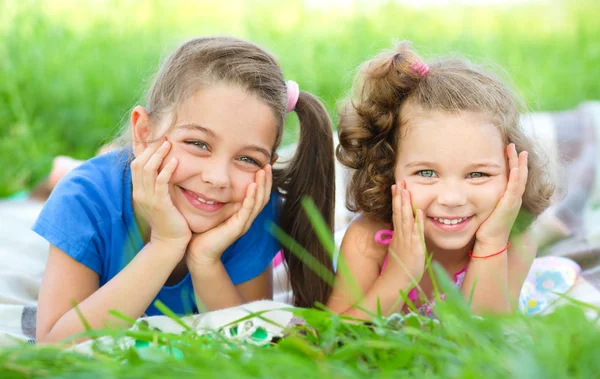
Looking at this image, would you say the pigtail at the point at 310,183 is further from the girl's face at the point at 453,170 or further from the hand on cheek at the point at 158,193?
the hand on cheek at the point at 158,193

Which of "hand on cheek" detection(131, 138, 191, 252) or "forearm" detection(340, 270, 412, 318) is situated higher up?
"hand on cheek" detection(131, 138, 191, 252)

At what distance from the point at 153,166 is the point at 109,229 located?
1.07 ft

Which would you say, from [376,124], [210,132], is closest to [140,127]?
[210,132]

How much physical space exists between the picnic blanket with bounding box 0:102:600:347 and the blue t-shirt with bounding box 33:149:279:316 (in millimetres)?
231

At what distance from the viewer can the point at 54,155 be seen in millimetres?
4469

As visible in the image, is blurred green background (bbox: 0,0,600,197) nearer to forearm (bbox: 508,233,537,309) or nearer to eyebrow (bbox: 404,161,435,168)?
forearm (bbox: 508,233,537,309)

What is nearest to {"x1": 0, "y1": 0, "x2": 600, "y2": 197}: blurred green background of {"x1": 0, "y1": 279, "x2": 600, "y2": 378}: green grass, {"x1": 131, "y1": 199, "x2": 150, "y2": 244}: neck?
{"x1": 131, "y1": 199, "x2": 150, "y2": 244}: neck

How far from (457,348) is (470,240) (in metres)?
1.11

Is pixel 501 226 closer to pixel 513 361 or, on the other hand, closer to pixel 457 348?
pixel 457 348

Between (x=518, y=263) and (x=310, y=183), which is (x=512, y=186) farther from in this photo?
(x=310, y=183)

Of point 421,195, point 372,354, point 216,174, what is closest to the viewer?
point 372,354

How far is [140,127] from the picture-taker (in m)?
2.22

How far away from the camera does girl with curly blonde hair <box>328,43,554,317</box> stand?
213cm

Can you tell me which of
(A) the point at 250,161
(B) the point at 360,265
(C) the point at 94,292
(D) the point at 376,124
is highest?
(D) the point at 376,124
